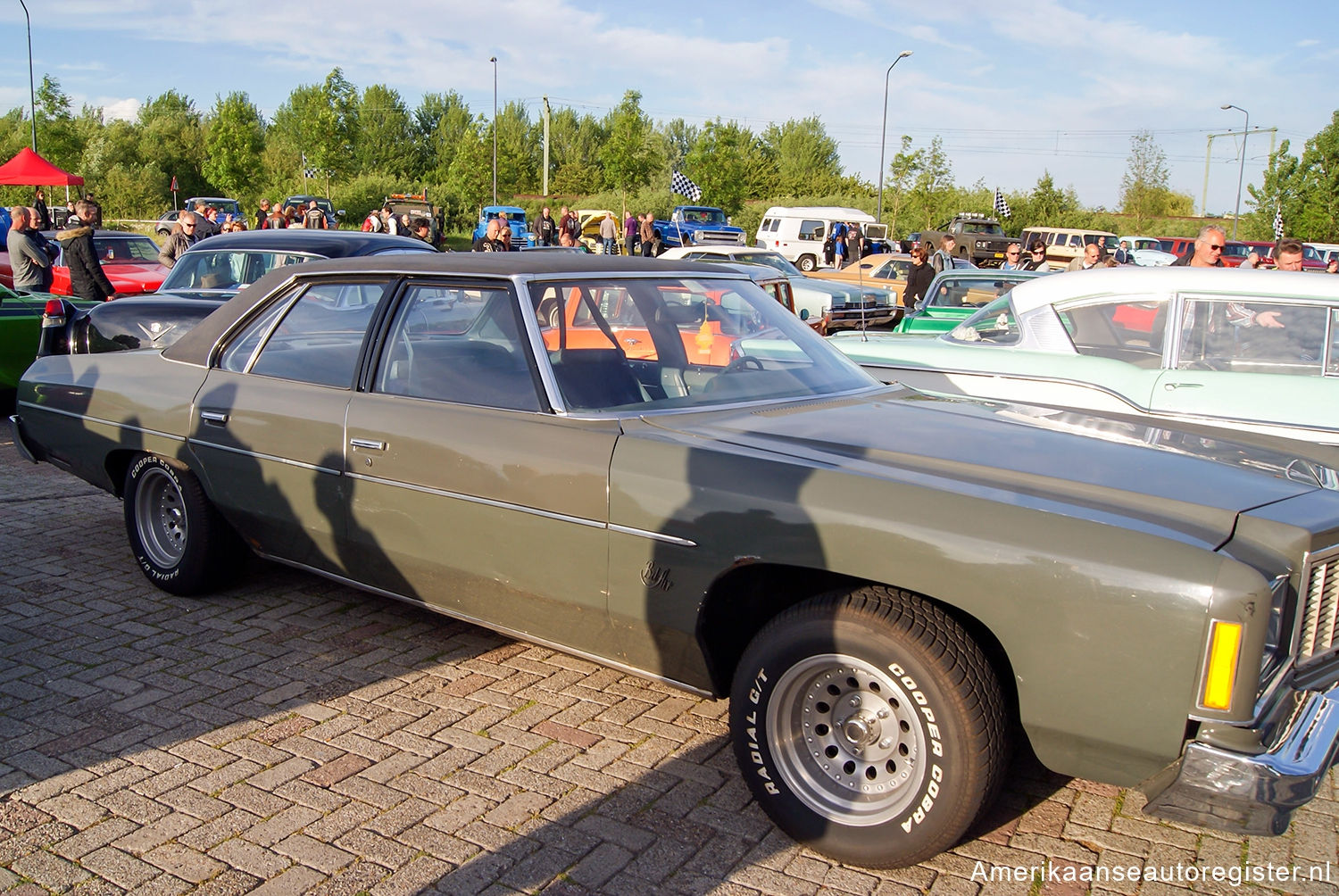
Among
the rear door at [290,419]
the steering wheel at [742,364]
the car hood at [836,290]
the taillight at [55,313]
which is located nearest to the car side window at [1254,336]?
the steering wheel at [742,364]

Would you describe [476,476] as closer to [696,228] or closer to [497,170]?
[696,228]

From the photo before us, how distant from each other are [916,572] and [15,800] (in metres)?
2.70

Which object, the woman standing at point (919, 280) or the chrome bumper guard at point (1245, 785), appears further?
the woman standing at point (919, 280)

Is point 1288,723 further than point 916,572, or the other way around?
point 916,572

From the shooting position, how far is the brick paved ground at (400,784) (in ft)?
9.12

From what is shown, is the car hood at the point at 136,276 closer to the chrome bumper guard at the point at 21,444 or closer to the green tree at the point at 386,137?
the chrome bumper guard at the point at 21,444

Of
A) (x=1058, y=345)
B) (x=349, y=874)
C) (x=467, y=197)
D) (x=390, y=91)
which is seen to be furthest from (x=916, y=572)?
(x=390, y=91)

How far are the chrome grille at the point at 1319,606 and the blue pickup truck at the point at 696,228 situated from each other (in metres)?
30.5

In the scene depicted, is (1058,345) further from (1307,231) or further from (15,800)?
(1307,231)

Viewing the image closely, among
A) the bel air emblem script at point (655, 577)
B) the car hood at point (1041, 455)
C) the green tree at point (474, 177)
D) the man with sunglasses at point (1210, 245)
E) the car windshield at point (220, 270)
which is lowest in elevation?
the bel air emblem script at point (655, 577)

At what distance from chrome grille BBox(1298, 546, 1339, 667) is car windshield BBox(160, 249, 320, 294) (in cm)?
867

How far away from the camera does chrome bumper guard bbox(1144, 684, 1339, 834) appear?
2307mm

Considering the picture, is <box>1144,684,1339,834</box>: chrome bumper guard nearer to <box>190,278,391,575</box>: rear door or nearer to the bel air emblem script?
the bel air emblem script

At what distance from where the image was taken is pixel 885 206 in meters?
51.3
